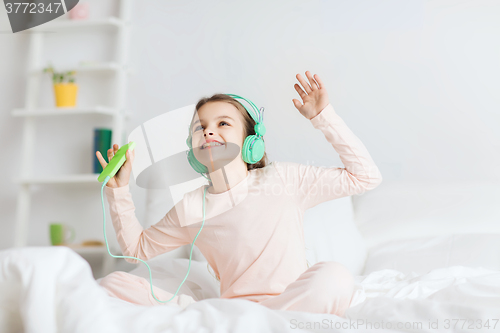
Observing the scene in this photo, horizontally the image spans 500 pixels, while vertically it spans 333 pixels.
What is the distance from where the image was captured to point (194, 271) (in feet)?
4.21

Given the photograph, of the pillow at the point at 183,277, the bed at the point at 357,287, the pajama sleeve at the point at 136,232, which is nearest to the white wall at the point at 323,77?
the bed at the point at 357,287

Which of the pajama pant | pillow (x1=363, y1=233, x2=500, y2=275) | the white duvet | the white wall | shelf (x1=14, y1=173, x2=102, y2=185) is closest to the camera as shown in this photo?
the white duvet

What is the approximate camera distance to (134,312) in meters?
0.59

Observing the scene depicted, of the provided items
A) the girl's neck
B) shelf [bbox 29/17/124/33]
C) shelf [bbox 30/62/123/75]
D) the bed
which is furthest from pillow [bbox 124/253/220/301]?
shelf [bbox 29/17/124/33]

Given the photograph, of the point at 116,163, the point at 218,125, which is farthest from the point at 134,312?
the point at 218,125

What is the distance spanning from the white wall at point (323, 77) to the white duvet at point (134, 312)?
3.68ft

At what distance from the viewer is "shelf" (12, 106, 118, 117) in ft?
6.40

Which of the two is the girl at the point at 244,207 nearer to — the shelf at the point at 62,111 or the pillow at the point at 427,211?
the pillow at the point at 427,211

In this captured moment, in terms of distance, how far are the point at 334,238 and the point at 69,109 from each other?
1.34 m

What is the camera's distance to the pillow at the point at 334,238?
1390 millimetres

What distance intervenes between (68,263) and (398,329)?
0.44 m

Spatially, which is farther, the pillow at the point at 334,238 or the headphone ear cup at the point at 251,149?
the pillow at the point at 334,238

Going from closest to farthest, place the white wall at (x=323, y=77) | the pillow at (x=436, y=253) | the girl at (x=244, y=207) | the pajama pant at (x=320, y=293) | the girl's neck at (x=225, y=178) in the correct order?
the pajama pant at (x=320, y=293) < the girl at (x=244, y=207) < the girl's neck at (x=225, y=178) < the pillow at (x=436, y=253) < the white wall at (x=323, y=77)

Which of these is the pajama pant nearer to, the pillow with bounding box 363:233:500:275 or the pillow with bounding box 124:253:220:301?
the pillow with bounding box 124:253:220:301
